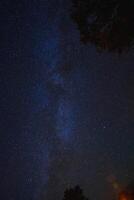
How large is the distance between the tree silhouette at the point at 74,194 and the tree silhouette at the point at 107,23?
47.2ft

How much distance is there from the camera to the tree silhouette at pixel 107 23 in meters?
9.99

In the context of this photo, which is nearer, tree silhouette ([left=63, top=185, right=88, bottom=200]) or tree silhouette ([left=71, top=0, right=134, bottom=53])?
→ tree silhouette ([left=71, top=0, right=134, bottom=53])

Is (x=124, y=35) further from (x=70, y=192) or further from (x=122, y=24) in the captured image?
(x=70, y=192)

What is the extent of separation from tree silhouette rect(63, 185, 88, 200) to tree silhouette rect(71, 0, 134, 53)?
14.4 meters

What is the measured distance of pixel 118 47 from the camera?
426 inches

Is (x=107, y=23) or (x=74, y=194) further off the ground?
(x=107, y=23)

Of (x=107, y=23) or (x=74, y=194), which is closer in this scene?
(x=107, y=23)

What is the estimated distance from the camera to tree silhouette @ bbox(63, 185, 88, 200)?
2331 centimetres

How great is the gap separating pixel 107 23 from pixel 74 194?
15.3 meters

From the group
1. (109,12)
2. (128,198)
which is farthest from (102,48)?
(128,198)

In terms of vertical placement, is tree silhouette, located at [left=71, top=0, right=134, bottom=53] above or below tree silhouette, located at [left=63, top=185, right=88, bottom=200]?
above

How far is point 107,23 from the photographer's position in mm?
10336

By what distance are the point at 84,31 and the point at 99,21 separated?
63 cm

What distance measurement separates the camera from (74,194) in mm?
23438
